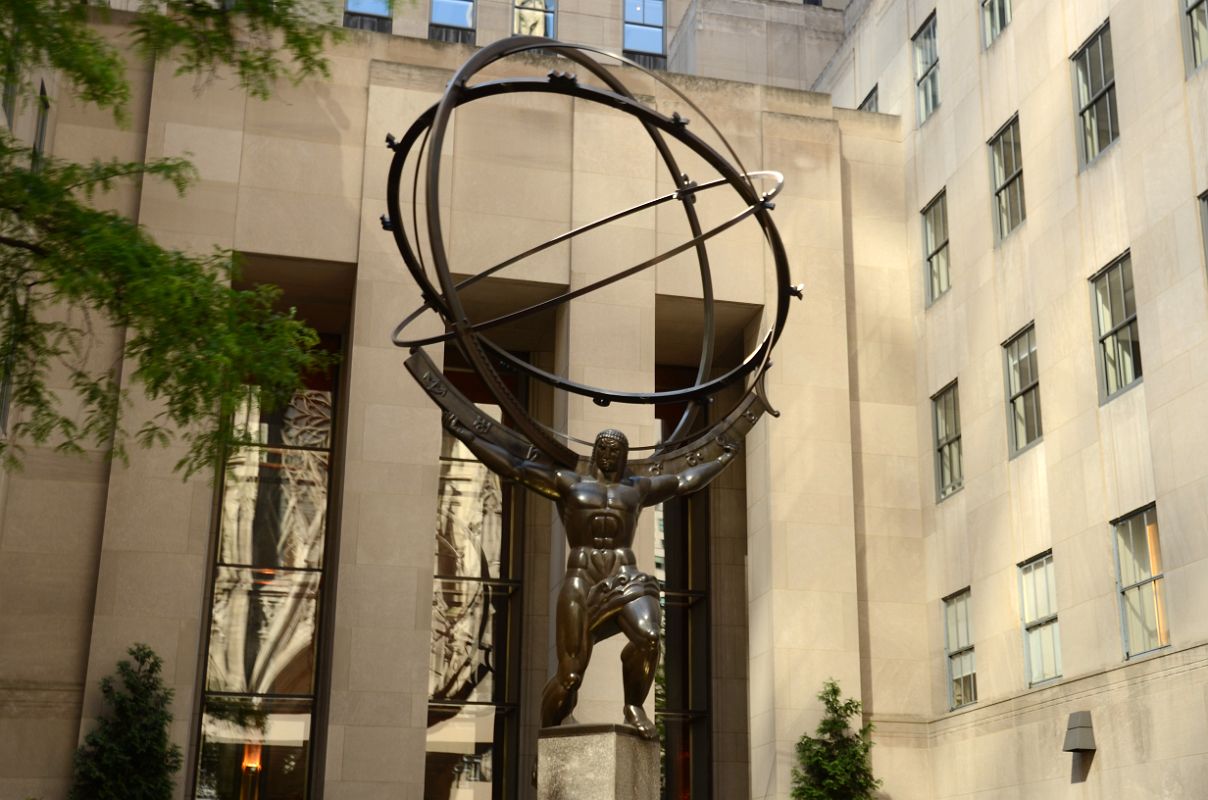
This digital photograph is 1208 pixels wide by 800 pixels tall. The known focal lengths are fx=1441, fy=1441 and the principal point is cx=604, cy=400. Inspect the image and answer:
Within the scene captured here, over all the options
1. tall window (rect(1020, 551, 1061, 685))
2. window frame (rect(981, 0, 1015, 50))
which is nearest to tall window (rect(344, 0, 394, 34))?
window frame (rect(981, 0, 1015, 50))

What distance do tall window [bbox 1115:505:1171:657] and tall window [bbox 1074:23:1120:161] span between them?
17.6 ft

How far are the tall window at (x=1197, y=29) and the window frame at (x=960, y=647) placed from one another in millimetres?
9077

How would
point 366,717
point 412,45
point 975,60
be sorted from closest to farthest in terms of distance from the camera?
point 366,717 < point 975,60 < point 412,45

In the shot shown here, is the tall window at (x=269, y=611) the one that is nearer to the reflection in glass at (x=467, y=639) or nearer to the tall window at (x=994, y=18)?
the reflection in glass at (x=467, y=639)

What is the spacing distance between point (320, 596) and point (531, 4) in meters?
21.0

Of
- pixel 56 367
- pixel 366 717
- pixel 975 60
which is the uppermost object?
pixel 975 60

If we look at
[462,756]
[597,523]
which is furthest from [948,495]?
[597,523]

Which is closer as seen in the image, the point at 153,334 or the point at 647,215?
the point at 153,334

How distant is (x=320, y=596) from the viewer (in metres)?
26.9

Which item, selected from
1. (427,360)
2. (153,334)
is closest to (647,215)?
(427,360)

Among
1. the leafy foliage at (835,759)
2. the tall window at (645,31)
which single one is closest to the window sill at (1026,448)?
the leafy foliage at (835,759)

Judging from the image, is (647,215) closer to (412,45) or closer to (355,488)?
(412,45)

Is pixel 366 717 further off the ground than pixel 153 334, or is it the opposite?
pixel 153 334

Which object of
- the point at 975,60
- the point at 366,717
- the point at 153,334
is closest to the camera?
the point at 153,334
